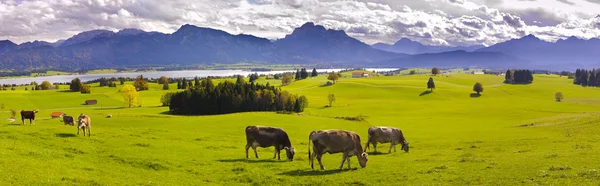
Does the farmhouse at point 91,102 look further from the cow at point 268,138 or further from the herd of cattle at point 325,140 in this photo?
the cow at point 268,138

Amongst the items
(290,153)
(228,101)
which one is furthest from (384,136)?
(228,101)

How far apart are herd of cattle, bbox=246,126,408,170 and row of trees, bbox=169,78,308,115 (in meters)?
71.4

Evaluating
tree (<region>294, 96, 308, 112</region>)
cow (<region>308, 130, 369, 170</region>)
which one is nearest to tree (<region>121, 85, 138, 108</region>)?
tree (<region>294, 96, 308, 112</region>)

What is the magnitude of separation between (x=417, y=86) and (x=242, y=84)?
3836 inches

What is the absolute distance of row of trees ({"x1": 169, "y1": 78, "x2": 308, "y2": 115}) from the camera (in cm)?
10131

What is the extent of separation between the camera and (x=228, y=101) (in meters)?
102

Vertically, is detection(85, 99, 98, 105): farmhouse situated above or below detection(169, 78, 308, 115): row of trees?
below

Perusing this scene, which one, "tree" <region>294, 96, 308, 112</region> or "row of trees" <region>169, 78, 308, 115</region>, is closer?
"row of trees" <region>169, 78, 308, 115</region>

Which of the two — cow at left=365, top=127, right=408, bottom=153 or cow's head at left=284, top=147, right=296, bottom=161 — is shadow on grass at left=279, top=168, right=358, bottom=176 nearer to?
cow's head at left=284, top=147, right=296, bottom=161

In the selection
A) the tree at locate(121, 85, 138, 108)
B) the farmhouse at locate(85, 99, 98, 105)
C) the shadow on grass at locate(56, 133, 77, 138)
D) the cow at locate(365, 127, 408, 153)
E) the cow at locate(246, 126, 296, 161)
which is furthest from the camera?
the farmhouse at locate(85, 99, 98, 105)

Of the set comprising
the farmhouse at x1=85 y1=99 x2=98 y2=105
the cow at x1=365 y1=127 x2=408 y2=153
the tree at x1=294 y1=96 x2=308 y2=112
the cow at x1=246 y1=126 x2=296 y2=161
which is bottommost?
the farmhouse at x1=85 y1=99 x2=98 y2=105

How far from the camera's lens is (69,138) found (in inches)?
1204

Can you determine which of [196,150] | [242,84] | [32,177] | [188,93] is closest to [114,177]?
[32,177]

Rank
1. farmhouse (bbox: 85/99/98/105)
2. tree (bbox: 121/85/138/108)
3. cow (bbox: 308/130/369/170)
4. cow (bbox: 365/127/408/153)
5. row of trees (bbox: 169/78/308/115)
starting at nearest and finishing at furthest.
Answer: cow (bbox: 308/130/369/170), cow (bbox: 365/127/408/153), row of trees (bbox: 169/78/308/115), tree (bbox: 121/85/138/108), farmhouse (bbox: 85/99/98/105)
